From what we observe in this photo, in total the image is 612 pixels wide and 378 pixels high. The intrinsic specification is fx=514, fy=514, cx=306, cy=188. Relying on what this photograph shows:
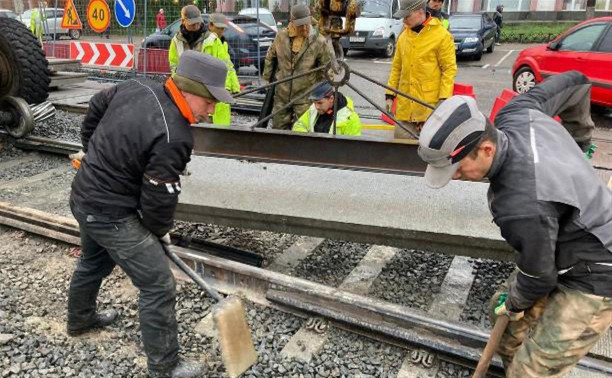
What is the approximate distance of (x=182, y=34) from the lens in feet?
21.7

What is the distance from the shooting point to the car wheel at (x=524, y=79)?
1056 centimetres

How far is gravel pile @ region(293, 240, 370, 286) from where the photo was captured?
3924 mm

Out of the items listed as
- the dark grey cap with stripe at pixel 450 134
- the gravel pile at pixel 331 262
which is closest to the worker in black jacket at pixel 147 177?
the dark grey cap with stripe at pixel 450 134

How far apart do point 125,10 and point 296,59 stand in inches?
255

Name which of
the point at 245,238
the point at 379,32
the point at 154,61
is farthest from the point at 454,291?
the point at 379,32

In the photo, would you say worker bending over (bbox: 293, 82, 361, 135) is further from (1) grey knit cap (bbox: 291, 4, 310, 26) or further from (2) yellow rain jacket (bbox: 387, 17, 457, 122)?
(1) grey knit cap (bbox: 291, 4, 310, 26)

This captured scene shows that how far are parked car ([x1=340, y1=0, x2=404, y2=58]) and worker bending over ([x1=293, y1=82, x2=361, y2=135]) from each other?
1365cm

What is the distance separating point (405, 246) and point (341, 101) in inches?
76.0

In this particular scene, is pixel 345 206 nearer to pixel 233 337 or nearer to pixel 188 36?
pixel 233 337

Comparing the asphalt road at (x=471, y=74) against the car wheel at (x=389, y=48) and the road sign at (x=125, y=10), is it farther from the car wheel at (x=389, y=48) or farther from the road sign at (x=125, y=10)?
the road sign at (x=125, y=10)

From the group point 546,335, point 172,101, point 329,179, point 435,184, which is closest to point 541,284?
point 546,335

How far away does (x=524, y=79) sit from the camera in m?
10.7

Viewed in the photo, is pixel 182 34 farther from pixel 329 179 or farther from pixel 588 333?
pixel 588 333

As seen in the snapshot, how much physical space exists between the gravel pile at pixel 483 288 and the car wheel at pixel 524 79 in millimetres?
7700
